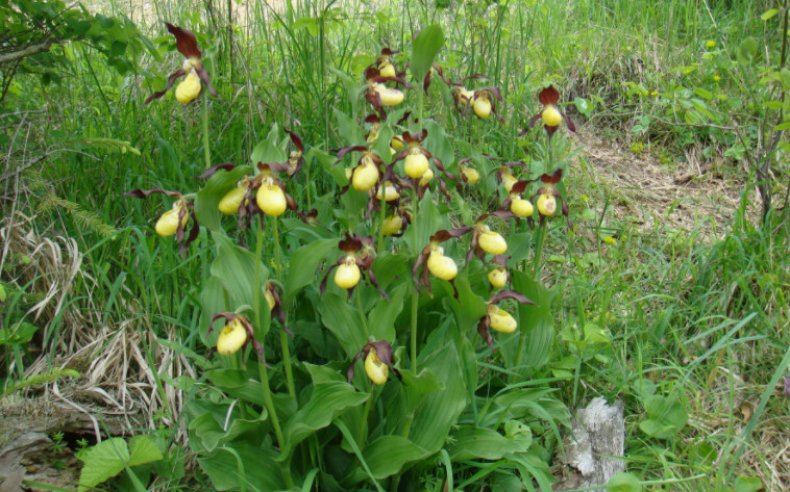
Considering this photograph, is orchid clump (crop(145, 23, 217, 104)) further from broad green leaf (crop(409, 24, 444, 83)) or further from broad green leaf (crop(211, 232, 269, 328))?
broad green leaf (crop(409, 24, 444, 83))

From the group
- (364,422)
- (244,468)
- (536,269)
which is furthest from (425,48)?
(244,468)

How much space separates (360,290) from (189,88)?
0.59 metres

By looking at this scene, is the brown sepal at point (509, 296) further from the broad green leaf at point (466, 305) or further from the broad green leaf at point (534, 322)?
the broad green leaf at point (534, 322)

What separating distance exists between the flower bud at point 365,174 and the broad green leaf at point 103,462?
80cm

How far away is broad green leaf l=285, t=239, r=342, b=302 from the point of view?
1.31 meters

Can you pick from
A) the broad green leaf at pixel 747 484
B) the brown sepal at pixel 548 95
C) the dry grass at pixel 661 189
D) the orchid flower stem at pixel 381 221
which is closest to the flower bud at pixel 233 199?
the orchid flower stem at pixel 381 221

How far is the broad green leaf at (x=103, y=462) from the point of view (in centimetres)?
149

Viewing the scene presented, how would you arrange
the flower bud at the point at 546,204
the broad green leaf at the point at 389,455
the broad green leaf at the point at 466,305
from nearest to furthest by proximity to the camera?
the broad green leaf at the point at 389,455
the broad green leaf at the point at 466,305
the flower bud at the point at 546,204

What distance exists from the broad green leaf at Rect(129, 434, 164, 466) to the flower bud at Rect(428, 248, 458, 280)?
77 centimetres

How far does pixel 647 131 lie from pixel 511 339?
6.24 ft

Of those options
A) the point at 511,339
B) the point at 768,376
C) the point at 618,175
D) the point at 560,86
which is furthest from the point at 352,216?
the point at 560,86

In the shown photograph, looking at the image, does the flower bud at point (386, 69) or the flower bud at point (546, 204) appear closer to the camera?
the flower bud at point (546, 204)

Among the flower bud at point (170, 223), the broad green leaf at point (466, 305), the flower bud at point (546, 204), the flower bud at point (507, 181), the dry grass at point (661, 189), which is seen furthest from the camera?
the dry grass at point (661, 189)

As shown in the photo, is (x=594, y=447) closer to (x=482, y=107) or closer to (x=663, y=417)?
(x=663, y=417)
